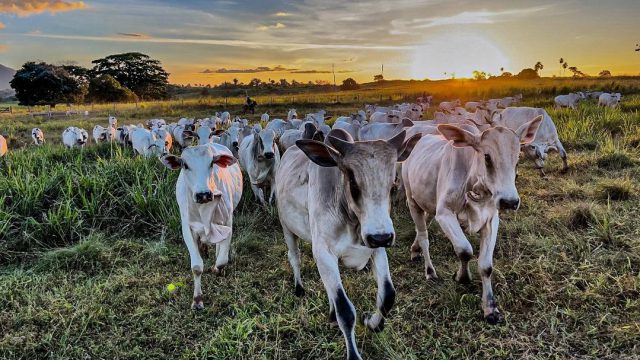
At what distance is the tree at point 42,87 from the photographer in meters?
45.3

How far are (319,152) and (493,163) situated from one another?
148 cm

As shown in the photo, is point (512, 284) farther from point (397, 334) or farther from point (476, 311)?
point (397, 334)

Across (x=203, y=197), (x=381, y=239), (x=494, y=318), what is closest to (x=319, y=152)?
(x=381, y=239)

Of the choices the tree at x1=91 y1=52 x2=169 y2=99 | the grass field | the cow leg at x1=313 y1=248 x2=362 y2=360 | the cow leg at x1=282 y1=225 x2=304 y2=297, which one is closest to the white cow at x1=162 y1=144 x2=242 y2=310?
the grass field

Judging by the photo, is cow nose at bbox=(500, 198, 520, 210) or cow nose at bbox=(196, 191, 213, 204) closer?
cow nose at bbox=(500, 198, 520, 210)

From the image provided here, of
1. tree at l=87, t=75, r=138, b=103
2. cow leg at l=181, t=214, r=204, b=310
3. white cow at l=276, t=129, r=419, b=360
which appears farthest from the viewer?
tree at l=87, t=75, r=138, b=103

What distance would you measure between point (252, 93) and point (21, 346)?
52811 mm

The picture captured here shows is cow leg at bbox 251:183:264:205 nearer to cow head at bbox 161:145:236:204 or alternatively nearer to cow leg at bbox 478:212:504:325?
cow head at bbox 161:145:236:204

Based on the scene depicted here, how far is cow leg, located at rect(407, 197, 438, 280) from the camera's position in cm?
503

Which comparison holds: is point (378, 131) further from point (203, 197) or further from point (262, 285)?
point (203, 197)

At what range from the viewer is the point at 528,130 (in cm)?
452

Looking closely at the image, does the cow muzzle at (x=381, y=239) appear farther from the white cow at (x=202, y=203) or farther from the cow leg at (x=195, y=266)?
the cow leg at (x=195, y=266)

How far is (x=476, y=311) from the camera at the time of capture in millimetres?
4250

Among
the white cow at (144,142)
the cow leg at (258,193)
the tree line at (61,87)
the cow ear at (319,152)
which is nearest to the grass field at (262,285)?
the cow leg at (258,193)
